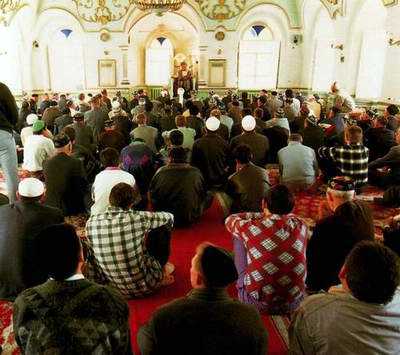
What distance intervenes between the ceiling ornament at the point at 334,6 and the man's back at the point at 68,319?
12.8 metres

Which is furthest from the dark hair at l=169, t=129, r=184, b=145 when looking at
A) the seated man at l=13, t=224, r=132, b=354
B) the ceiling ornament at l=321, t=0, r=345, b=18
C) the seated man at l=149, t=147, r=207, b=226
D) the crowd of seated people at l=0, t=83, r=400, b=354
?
the ceiling ornament at l=321, t=0, r=345, b=18

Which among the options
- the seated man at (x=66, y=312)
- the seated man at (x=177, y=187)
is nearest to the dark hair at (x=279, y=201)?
the seated man at (x=66, y=312)

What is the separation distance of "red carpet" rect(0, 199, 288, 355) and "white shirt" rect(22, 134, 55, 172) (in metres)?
1.46

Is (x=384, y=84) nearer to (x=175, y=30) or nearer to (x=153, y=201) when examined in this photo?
(x=153, y=201)

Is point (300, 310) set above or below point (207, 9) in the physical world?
below

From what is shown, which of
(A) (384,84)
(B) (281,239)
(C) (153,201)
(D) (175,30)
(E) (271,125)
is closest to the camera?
(B) (281,239)

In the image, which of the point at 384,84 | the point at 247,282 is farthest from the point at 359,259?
the point at 384,84

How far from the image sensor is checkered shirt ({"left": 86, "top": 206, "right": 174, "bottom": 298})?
2.99 metres

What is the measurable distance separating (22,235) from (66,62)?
15936 millimetres

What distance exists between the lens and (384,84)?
10.4 m

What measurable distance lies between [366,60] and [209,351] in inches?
491

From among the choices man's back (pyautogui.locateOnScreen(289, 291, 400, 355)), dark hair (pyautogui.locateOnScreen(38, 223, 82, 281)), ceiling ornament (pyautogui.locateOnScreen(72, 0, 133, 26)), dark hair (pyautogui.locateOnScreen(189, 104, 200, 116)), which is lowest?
man's back (pyautogui.locateOnScreen(289, 291, 400, 355))

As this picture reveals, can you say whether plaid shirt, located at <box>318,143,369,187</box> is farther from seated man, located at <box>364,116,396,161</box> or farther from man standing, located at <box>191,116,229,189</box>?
man standing, located at <box>191,116,229,189</box>

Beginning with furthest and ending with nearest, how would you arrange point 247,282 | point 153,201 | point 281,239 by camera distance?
1. point 153,201
2. point 247,282
3. point 281,239
